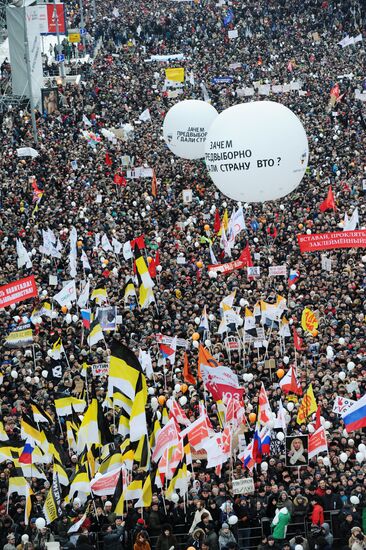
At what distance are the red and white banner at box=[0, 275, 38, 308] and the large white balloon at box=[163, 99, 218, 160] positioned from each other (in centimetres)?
1266

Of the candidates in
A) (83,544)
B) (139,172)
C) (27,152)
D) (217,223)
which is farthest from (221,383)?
(27,152)

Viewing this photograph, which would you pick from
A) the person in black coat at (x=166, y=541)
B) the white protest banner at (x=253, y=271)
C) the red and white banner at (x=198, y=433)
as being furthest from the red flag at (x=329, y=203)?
the person in black coat at (x=166, y=541)

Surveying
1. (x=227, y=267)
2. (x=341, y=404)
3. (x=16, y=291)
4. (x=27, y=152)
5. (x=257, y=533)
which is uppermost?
(x=27, y=152)

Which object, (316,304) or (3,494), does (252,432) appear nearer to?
(3,494)

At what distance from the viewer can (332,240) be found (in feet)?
84.9

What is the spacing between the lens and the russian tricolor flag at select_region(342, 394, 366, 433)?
1805 cm

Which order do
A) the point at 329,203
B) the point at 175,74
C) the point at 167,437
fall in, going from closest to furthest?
the point at 167,437, the point at 329,203, the point at 175,74

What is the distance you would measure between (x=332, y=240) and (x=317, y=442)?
900 centimetres

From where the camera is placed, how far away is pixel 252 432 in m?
18.9

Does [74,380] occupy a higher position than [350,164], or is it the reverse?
[350,164]

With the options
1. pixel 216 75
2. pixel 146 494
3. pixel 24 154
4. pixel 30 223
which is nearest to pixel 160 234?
pixel 30 223

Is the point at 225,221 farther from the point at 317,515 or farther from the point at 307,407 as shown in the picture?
the point at 317,515

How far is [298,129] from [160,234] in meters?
6.00

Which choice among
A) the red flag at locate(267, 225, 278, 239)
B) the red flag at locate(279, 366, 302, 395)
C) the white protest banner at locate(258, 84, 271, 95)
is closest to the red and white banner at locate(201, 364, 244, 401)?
the red flag at locate(279, 366, 302, 395)
